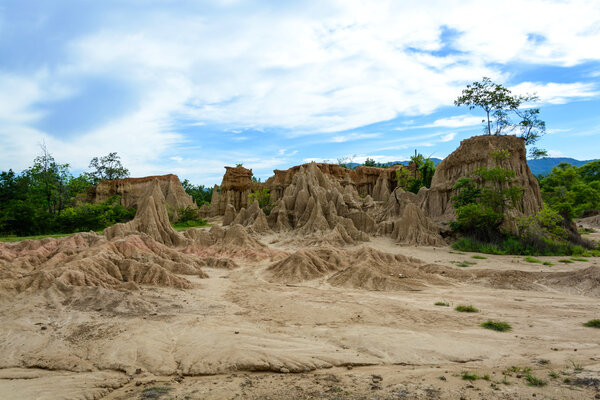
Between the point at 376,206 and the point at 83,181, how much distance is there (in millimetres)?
31014

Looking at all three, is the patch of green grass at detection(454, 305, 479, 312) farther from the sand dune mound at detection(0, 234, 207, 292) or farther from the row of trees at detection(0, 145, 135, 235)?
the row of trees at detection(0, 145, 135, 235)

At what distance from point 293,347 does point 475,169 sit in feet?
60.0

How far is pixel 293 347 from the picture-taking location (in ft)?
18.1

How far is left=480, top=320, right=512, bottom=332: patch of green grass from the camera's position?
626cm

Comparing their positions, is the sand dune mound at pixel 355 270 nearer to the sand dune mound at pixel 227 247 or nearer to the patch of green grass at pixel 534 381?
the sand dune mound at pixel 227 247

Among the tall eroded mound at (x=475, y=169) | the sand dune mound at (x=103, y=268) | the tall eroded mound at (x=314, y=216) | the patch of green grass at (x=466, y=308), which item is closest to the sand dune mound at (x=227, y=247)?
the sand dune mound at (x=103, y=268)

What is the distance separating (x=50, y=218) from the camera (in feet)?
84.8

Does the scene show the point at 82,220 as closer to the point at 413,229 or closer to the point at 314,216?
the point at 314,216

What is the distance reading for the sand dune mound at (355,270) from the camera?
33.4 feet

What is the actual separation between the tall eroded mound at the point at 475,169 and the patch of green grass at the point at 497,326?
50.0ft

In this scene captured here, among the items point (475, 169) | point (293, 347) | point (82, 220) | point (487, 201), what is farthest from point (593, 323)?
point (82, 220)

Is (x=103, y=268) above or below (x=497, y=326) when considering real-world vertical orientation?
above

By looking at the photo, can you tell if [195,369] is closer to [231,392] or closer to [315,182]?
[231,392]

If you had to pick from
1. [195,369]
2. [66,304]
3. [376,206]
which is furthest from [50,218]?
[195,369]
